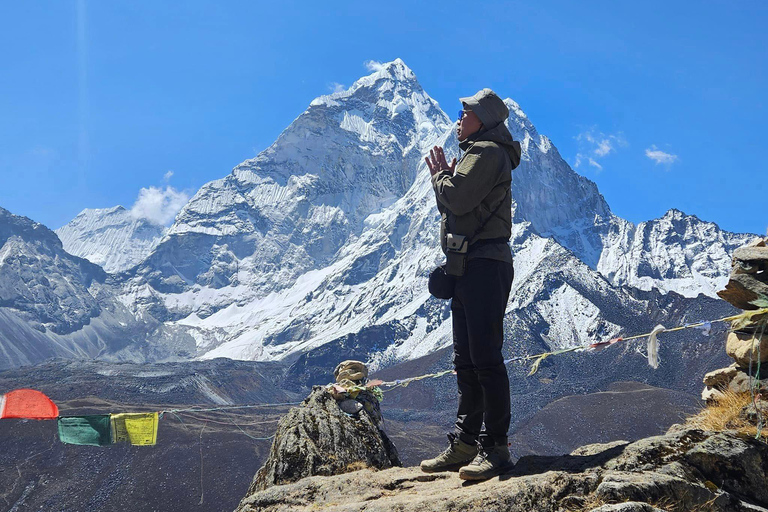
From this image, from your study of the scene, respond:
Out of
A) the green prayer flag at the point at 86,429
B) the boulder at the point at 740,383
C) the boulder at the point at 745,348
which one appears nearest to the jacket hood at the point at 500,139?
the boulder at the point at 745,348

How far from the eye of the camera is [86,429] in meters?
9.12

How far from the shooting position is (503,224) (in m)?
4.82

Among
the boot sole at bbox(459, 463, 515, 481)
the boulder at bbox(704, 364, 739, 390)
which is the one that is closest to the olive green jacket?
the boot sole at bbox(459, 463, 515, 481)

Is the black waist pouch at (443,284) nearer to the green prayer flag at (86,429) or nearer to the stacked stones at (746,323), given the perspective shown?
the stacked stones at (746,323)

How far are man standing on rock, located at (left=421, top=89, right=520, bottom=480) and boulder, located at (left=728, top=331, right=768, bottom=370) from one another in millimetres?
2383

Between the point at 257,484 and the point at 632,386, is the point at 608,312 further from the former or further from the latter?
the point at 257,484

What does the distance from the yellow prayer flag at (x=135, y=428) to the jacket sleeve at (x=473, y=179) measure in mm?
6794

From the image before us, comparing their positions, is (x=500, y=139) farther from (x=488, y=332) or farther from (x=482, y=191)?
(x=488, y=332)

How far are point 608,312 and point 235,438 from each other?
3397 inches

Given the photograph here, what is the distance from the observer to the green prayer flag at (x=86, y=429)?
29.7 ft

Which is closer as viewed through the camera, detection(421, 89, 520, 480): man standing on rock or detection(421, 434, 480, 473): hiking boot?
detection(421, 89, 520, 480): man standing on rock

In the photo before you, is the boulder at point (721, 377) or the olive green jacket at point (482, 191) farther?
the boulder at point (721, 377)

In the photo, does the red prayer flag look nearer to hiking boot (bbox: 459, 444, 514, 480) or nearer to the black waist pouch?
the black waist pouch

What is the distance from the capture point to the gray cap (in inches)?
195
